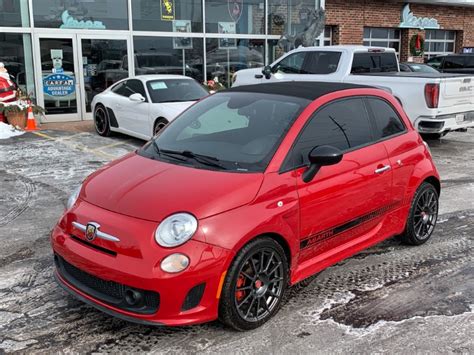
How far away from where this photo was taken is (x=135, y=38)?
48.3ft

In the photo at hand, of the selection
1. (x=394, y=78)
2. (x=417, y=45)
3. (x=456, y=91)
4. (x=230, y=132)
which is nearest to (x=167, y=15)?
(x=394, y=78)

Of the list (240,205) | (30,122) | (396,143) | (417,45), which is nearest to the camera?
(240,205)

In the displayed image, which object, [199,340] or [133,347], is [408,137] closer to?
[199,340]

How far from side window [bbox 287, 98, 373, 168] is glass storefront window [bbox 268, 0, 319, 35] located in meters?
13.5

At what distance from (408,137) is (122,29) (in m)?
11.2

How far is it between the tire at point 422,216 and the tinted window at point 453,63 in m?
13.3

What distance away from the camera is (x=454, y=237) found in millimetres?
5473

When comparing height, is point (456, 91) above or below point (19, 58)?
below

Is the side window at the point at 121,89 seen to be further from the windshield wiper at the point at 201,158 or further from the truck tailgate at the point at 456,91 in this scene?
the windshield wiper at the point at 201,158

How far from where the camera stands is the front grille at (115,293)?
10.7 feet

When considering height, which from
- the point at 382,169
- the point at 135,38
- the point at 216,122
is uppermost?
the point at 135,38

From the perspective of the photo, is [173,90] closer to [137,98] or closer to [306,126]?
[137,98]

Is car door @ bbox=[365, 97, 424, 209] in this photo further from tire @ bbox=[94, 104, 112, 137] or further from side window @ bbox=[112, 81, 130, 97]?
tire @ bbox=[94, 104, 112, 137]

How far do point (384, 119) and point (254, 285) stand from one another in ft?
7.15
